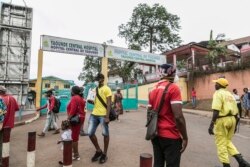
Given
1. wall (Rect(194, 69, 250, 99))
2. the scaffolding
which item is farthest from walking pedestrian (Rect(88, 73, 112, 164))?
wall (Rect(194, 69, 250, 99))

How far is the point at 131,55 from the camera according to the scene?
63.5 feet

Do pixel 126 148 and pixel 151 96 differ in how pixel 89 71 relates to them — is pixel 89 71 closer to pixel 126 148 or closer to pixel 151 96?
pixel 126 148

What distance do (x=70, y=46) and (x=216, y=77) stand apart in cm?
1236

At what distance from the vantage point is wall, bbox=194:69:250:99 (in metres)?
18.3

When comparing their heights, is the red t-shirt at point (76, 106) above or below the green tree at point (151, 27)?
below

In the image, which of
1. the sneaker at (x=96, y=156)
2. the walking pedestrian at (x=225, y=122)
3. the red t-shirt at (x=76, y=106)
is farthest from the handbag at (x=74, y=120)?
the walking pedestrian at (x=225, y=122)

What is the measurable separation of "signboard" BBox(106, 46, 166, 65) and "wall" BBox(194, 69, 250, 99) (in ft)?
13.9

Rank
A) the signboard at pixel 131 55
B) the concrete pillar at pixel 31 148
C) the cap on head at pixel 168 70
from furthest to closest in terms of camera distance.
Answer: the signboard at pixel 131 55 → the concrete pillar at pixel 31 148 → the cap on head at pixel 168 70

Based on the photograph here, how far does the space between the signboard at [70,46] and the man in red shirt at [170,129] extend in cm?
1303

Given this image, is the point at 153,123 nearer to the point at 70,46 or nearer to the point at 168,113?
the point at 168,113

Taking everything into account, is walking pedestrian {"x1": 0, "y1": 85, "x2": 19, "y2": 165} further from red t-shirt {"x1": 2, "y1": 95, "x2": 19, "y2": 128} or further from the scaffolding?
the scaffolding

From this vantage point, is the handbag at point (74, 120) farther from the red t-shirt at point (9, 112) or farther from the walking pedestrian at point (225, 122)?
the walking pedestrian at point (225, 122)

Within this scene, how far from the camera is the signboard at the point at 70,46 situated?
49.5 feet

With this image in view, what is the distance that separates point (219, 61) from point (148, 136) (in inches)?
825
